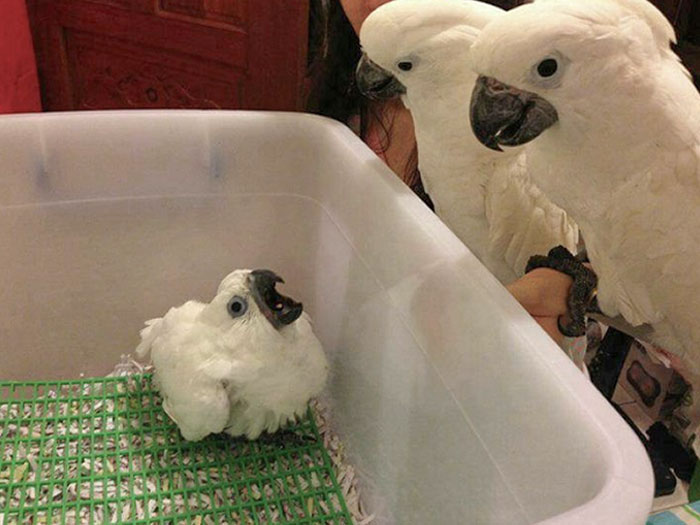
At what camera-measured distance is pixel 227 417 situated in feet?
2.96

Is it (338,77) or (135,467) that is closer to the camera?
(135,467)

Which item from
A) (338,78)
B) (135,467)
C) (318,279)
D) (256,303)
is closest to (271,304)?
(256,303)

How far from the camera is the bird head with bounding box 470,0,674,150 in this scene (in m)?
0.59

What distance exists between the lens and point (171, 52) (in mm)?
1224

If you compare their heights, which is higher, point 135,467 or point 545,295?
point 545,295

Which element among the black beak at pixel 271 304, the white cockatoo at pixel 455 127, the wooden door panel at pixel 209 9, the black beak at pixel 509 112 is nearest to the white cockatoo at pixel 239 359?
the black beak at pixel 271 304

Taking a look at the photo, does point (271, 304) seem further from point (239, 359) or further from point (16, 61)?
point (16, 61)

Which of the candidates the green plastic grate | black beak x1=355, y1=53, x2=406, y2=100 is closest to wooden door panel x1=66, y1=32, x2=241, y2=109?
black beak x1=355, y1=53, x2=406, y2=100

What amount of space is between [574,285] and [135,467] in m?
0.64

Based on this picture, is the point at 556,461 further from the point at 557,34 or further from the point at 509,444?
the point at 557,34

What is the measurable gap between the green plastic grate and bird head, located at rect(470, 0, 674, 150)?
22.7 inches

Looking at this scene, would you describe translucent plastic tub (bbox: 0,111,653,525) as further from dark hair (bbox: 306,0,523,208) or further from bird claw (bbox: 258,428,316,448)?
dark hair (bbox: 306,0,523,208)

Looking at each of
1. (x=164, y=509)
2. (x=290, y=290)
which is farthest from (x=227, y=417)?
(x=290, y=290)

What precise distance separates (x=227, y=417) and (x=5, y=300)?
1.25 ft
